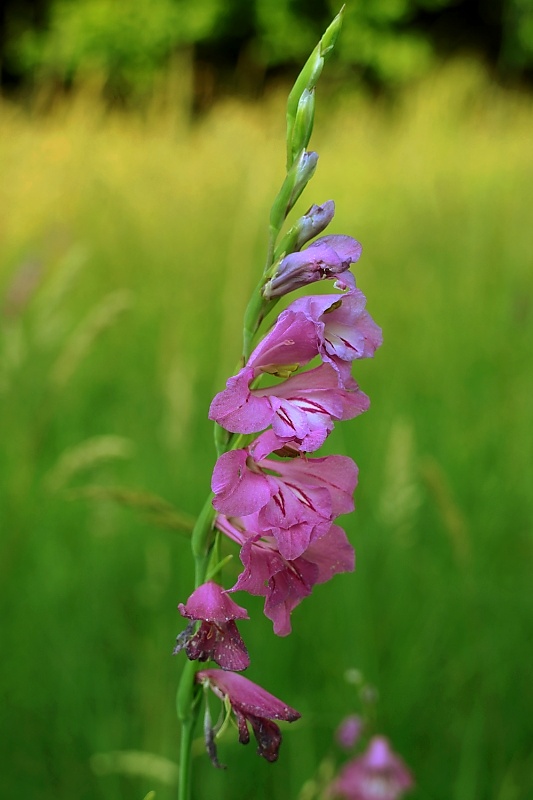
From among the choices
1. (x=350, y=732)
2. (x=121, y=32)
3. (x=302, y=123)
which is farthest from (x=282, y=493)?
(x=121, y=32)

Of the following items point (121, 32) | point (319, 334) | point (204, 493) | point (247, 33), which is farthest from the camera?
point (247, 33)

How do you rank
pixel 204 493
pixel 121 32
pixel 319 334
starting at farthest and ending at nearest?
pixel 121 32 < pixel 204 493 < pixel 319 334

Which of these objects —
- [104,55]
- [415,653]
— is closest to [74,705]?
[415,653]

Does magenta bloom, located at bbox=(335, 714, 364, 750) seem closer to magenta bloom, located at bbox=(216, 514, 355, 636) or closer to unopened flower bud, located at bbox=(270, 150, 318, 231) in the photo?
magenta bloom, located at bbox=(216, 514, 355, 636)

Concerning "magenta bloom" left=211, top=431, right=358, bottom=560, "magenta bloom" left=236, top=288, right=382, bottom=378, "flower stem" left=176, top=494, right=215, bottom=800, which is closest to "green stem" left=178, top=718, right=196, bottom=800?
"flower stem" left=176, top=494, right=215, bottom=800

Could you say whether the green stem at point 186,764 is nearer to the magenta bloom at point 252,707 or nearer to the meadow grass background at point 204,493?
the magenta bloom at point 252,707

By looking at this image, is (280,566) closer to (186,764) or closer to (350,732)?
(186,764)

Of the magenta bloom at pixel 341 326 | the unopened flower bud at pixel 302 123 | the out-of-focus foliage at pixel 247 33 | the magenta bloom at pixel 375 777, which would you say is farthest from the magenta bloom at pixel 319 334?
the out-of-focus foliage at pixel 247 33
